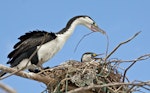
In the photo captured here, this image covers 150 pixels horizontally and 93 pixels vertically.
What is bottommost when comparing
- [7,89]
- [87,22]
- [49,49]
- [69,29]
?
[7,89]

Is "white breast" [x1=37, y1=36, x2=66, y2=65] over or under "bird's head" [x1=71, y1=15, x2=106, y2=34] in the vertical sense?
under

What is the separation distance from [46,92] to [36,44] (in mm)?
1351

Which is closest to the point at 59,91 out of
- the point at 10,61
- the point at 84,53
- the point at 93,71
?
the point at 93,71

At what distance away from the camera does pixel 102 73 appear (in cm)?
481

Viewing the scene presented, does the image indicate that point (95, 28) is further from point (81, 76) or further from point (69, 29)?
point (81, 76)

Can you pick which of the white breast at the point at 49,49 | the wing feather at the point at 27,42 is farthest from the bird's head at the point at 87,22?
the wing feather at the point at 27,42

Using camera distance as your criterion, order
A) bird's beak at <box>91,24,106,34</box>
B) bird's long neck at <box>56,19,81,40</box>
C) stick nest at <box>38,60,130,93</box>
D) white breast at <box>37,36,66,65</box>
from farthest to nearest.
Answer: bird's beak at <box>91,24,106,34</box> → bird's long neck at <box>56,19,81,40</box> → white breast at <box>37,36,66,65</box> → stick nest at <box>38,60,130,93</box>

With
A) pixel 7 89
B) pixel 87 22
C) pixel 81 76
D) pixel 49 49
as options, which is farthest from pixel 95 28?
pixel 7 89

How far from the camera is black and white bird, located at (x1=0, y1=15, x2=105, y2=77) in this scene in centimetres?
566

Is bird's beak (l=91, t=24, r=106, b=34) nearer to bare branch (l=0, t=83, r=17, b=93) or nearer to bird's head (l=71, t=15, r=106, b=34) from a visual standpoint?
bird's head (l=71, t=15, r=106, b=34)

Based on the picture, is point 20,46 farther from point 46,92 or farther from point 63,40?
point 46,92

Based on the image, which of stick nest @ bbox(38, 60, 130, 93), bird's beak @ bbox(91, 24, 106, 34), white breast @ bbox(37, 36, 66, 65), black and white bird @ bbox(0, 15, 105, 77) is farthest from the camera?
bird's beak @ bbox(91, 24, 106, 34)

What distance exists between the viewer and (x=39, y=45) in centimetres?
568

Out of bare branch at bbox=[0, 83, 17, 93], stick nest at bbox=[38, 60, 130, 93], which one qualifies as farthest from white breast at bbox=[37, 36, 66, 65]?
bare branch at bbox=[0, 83, 17, 93]
